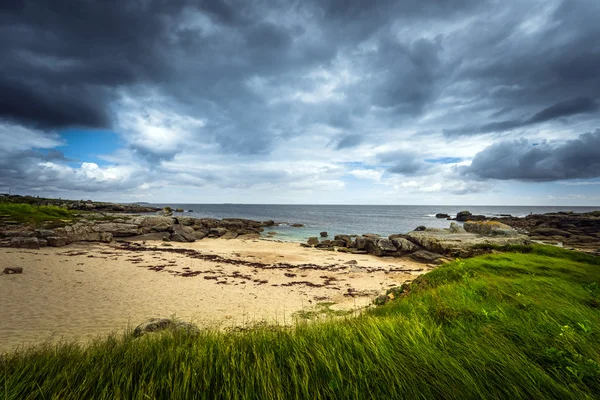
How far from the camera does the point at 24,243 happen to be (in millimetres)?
20656

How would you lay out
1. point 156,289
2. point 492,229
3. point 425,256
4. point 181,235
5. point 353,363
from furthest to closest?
point 181,235 → point 492,229 → point 425,256 → point 156,289 → point 353,363

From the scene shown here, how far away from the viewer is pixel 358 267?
68.2ft

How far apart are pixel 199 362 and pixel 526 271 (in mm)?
8798

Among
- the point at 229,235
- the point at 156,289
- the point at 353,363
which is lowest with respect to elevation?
the point at 229,235

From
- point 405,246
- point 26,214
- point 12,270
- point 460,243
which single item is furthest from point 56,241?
point 460,243

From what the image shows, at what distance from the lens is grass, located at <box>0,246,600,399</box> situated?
228 centimetres

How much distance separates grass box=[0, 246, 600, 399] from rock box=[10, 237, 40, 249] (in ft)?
85.2

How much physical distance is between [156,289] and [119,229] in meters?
24.8

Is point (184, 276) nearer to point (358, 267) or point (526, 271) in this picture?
point (358, 267)

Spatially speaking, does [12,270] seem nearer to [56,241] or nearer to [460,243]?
[56,241]

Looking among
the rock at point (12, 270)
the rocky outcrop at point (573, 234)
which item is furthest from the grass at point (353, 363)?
the rocky outcrop at point (573, 234)

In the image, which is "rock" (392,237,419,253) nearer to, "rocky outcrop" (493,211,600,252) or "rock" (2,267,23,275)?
"rocky outcrop" (493,211,600,252)

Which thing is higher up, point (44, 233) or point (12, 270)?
point (44, 233)

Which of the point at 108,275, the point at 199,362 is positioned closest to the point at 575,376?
the point at 199,362
